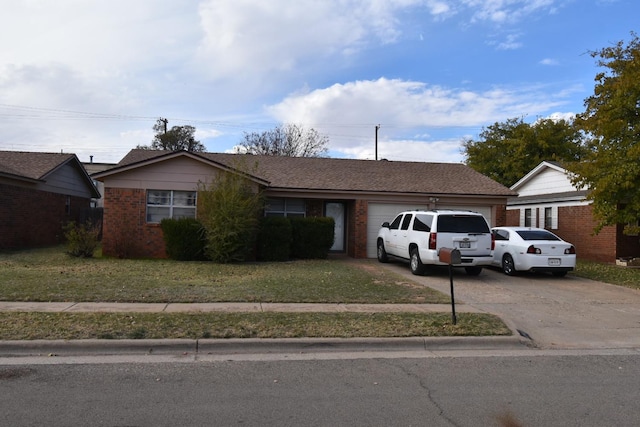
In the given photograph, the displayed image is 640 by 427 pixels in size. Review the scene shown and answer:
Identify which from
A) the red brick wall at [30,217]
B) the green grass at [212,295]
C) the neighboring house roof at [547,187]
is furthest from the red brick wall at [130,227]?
the neighboring house roof at [547,187]

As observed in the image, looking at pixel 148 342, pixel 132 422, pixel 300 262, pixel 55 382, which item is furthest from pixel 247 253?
pixel 132 422

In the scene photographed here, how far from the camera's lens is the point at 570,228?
21.5m

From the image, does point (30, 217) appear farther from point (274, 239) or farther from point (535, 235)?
point (535, 235)

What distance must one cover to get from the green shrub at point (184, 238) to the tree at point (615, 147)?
37.0 feet

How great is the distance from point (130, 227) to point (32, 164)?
922 cm

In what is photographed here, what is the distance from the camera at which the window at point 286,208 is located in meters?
19.5

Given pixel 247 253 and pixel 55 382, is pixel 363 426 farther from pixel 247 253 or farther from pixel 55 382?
pixel 247 253

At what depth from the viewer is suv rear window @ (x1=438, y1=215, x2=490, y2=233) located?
530 inches

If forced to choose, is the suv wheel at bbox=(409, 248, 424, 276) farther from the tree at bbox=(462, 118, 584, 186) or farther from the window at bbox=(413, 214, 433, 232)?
the tree at bbox=(462, 118, 584, 186)

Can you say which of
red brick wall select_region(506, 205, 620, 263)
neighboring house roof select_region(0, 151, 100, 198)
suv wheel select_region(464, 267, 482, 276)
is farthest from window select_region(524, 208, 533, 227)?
neighboring house roof select_region(0, 151, 100, 198)

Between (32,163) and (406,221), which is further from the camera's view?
(32,163)

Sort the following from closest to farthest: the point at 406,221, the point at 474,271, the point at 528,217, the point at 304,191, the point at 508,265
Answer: the point at 474,271 < the point at 508,265 < the point at 406,221 < the point at 304,191 < the point at 528,217

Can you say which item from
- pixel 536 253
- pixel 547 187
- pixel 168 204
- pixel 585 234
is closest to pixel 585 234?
pixel 585 234

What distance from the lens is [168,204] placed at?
55.7 feet
